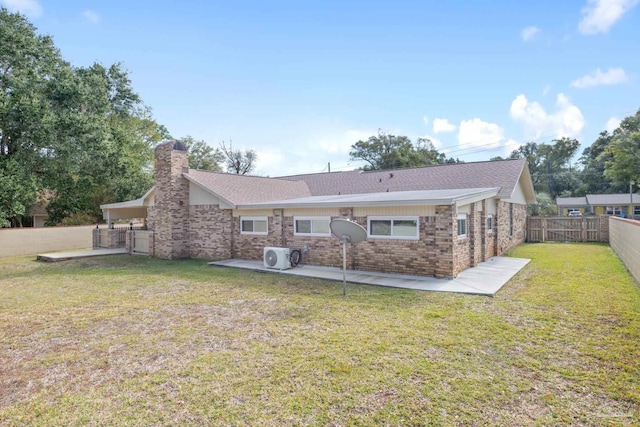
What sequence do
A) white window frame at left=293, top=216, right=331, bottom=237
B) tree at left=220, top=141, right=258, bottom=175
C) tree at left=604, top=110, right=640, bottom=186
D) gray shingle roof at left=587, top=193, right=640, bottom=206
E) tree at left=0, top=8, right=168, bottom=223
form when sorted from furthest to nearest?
tree at left=220, top=141, right=258, bottom=175
gray shingle roof at left=587, top=193, right=640, bottom=206
tree at left=604, top=110, right=640, bottom=186
tree at left=0, top=8, right=168, bottom=223
white window frame at left=293, top=216, right=331, bottom=237

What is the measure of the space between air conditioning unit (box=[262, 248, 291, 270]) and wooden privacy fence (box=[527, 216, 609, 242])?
51.2 ft

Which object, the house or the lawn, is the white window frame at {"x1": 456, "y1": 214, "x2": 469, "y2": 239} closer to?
the house

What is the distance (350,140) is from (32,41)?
36.6 metres

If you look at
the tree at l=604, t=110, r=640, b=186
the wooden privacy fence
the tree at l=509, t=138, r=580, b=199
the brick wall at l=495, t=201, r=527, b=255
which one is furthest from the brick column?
the tree at l=509, t=138, r=580, b=199

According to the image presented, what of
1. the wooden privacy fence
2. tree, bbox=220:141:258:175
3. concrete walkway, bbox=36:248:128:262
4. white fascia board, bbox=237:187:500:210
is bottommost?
concrete walkway, bbox=36:248:128:262

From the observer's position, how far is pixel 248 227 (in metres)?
13.8

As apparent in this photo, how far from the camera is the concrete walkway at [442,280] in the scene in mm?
8461

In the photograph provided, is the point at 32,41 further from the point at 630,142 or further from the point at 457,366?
the point at 630,142

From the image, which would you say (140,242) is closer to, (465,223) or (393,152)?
(465,223)

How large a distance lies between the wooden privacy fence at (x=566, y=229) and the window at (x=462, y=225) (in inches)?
466

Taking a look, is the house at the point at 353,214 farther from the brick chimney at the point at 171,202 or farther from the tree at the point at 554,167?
the tree at the point at 554,167

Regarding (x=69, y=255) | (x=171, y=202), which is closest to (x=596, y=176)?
(x=171, y=202)

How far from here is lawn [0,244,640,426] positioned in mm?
3469

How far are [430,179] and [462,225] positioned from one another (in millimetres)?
7316
